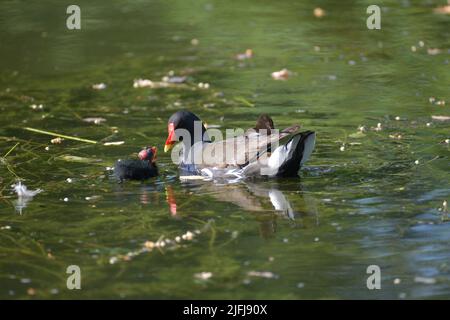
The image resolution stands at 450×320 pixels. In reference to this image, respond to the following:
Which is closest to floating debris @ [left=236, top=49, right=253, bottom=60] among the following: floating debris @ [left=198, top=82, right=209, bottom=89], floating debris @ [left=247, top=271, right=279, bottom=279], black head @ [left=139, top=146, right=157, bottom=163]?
→ floating debris @ [left=198, top=82, right=209, bottom=89]

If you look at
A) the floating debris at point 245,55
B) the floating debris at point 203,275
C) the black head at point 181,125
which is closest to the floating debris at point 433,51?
the floating debris at point 245,55

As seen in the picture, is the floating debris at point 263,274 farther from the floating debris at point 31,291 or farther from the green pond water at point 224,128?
the floating debris at point 31,291

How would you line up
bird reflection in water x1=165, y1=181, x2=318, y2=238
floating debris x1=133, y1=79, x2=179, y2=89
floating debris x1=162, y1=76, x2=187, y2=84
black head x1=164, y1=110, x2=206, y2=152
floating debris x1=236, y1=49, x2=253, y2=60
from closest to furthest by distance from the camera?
bird reflection in water x1=165, y1=181, x2=318, y2=238, black head x1=164, y1=110, x2=206, y2=152, floating debris x1=133, y1=79, x2=179, y2=89, floating debris x1=162, y1=76, x2=187, y2=84, floating debris x1=236, y1=49, x2=253, y2=60

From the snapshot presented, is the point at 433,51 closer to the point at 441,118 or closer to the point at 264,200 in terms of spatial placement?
the point at 441,118

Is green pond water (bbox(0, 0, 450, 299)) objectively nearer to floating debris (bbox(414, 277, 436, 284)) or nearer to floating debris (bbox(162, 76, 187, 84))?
floating debris (bbox(414, 277, 436, 284))

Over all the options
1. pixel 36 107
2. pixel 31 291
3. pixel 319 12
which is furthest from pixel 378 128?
pixel 319 12

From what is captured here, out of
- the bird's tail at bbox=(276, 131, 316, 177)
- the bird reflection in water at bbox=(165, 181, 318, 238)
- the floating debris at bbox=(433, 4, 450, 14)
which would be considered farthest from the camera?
the floating debris at bbox=(433, 4, 450, 14)

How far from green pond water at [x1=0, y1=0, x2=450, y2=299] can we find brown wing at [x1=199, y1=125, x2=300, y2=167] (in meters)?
0.24

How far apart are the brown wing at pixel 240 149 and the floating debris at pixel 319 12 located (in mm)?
6857

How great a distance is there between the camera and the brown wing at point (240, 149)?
805 cm

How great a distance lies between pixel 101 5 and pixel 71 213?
9.86m

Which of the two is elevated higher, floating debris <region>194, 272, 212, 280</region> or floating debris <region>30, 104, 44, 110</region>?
floating debris <region>30, 104, 44, 110</region>

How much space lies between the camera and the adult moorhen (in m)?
7.89

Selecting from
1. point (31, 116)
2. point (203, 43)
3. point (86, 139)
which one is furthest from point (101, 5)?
point (86, 139)
